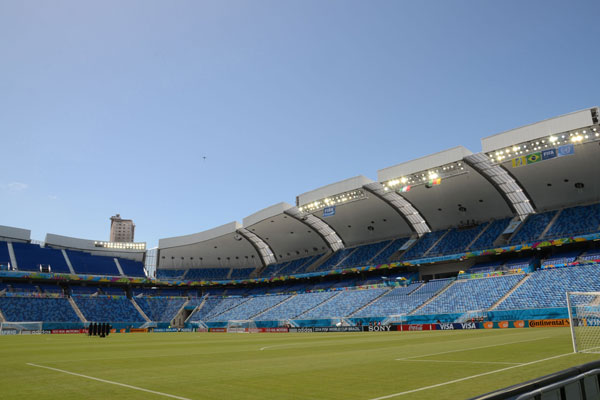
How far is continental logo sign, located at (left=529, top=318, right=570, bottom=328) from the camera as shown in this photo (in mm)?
30983

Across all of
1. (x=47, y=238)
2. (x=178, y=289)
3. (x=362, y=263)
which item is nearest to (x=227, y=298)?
(x=178, y=289)

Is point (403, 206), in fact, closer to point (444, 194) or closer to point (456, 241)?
point (444, 194)

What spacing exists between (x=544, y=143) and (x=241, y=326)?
40.8 metres

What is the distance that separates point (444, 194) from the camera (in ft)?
165

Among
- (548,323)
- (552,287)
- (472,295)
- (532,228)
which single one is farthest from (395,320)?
(532,228)

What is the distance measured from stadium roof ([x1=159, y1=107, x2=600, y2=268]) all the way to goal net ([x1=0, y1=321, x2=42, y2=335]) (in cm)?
2644

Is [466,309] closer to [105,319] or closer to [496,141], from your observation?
[496,141]

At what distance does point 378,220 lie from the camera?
2350 inches

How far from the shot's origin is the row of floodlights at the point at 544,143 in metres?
35.6

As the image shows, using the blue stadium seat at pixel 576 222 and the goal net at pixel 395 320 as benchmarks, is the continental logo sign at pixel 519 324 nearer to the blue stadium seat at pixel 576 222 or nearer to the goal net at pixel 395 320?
the goal net at pixel 395 320

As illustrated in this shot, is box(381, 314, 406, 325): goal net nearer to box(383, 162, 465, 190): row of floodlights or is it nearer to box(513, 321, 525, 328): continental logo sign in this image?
box(513, 321, 525, 328): continental logo sign

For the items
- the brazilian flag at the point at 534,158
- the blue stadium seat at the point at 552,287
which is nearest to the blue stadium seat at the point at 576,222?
the blue stadium seat at the point at 552,287

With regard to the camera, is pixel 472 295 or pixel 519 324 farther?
pixel 472 295

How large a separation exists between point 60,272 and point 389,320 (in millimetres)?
52378
